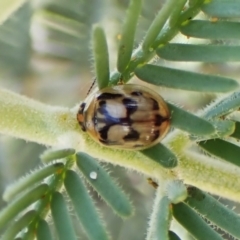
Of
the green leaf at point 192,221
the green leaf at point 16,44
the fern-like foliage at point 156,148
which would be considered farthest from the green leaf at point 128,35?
the green leaf at point 16,44

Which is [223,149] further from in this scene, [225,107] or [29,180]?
[29,180]

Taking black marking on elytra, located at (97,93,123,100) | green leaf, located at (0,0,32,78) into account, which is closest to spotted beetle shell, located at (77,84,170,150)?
black marking on elytra, located at (97,93,123,100)

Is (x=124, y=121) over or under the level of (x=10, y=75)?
over

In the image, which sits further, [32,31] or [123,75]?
[32,31]

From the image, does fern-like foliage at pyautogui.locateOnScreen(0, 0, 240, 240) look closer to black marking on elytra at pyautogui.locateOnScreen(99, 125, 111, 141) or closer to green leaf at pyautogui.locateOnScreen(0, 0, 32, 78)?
black marking on elytra at pyautogui.locateOnScreen(99, 125, 111, 141)

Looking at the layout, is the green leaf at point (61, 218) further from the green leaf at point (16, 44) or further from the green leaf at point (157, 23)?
the green leaf at point (16, 44)

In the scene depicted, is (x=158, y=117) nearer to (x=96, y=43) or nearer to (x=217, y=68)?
(x=96, y=43)

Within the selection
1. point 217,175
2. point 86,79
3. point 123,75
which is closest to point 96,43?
point 123,75
